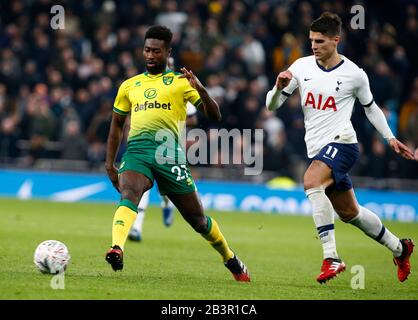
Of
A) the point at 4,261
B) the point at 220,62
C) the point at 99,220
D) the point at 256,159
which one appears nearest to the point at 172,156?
the point at 4,261

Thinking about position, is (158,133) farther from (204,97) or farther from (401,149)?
(401,149)

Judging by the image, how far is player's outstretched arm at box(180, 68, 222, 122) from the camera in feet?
31.1

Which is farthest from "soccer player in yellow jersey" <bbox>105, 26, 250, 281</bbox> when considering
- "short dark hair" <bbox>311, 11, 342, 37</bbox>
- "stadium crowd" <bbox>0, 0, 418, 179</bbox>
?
"stadium crowd" <bbox>0, 0, 418, 179</bbox>

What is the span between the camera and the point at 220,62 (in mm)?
24125

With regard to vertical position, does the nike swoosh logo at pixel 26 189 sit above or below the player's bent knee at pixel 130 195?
below

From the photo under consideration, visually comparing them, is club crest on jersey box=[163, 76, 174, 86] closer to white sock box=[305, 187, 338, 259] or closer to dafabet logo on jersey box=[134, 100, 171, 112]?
dafabet logo on jersey box=[134, 100, 171, 112]

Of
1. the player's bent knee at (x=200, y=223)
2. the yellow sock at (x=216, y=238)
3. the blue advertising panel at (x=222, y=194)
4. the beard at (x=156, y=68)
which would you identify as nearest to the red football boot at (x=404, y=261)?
the yellow sock at (x=216, y=238)

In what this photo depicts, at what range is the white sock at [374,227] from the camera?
10.4 m

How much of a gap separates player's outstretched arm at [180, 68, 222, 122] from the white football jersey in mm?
1171

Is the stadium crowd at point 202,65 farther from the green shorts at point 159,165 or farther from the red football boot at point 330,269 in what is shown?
the green shorts at point 159,165

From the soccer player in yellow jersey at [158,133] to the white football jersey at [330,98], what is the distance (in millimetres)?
1160
